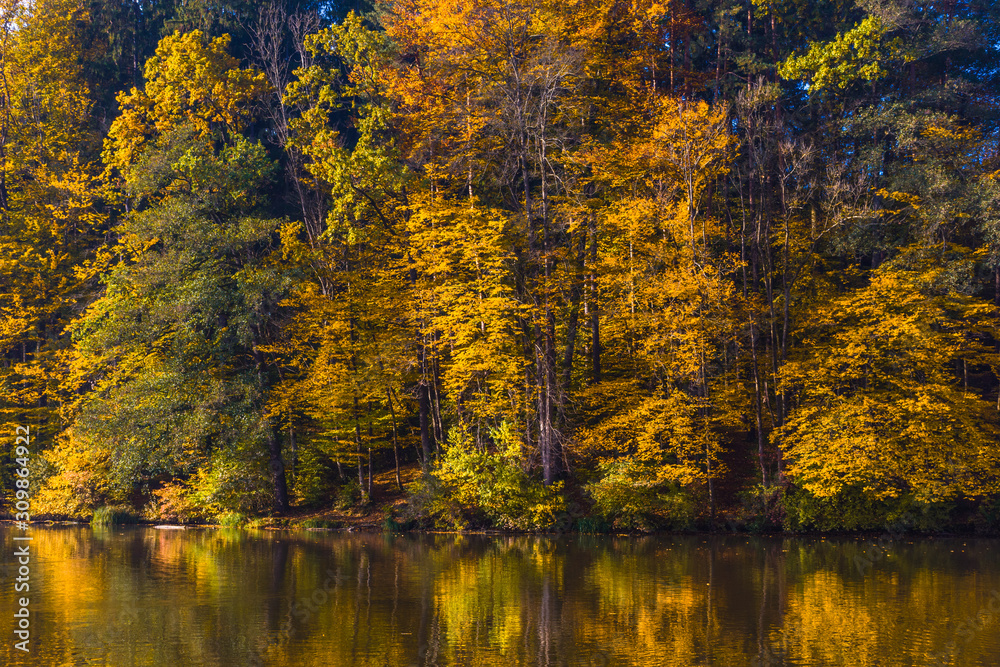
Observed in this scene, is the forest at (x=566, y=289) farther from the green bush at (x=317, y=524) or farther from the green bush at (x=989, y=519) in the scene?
the green bush at (x=317, y=524)

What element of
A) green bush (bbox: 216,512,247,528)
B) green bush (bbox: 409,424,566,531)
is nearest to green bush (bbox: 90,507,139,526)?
green bush (bbox: 216,512,247,528)

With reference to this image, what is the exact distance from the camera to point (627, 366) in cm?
3628

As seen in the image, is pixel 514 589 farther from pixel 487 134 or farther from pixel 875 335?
pixel 487 134

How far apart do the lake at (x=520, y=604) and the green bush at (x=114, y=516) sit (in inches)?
422

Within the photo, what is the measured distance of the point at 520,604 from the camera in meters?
17.2

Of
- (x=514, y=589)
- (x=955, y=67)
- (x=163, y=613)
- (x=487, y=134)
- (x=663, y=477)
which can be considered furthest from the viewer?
(x=955, y=67)

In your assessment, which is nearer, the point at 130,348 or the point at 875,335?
the point at 875,335

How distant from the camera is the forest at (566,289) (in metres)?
30.8

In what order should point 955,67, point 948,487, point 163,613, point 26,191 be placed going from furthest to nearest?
point 26,191 → point 955,67 → point 948,487 → point 163,613

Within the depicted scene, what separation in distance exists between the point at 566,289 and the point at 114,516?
74.7 ft

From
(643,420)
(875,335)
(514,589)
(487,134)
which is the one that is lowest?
(514,589)

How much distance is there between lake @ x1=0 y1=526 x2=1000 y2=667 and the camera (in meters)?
13.2

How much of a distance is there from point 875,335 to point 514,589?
59.9 feet

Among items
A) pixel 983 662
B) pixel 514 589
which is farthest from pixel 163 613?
→ pixel 983 662
